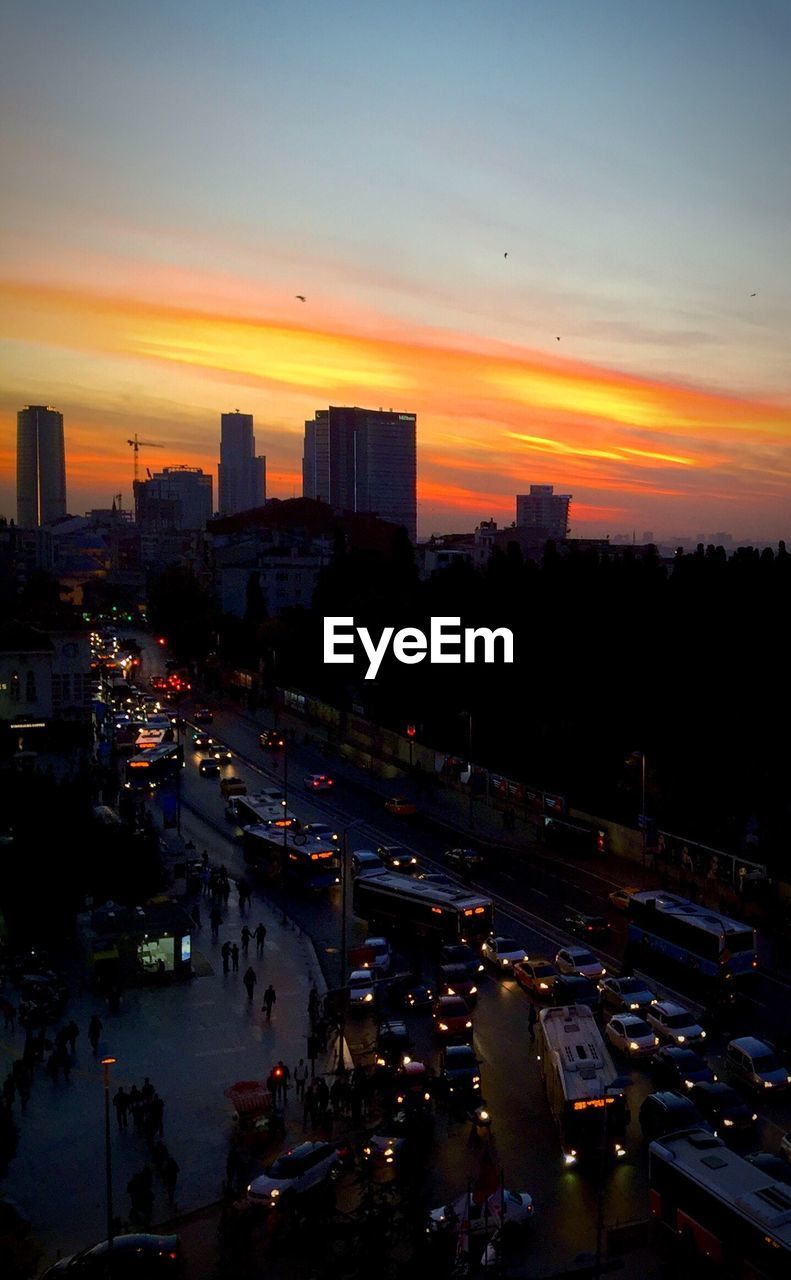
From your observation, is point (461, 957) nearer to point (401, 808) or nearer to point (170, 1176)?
point (170, 1176)

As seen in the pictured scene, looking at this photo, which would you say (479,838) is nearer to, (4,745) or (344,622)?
(4,745)

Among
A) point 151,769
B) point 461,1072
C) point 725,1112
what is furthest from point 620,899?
point 151,769

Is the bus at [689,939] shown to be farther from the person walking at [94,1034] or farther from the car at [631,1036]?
the person walking at [94,1034]

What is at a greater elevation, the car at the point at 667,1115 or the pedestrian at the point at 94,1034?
the car at the point at 667,1115

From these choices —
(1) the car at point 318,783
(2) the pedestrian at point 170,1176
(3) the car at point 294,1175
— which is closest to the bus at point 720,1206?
(3) the car at point 294,1175

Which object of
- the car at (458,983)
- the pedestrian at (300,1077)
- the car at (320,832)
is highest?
the car at (320,832)

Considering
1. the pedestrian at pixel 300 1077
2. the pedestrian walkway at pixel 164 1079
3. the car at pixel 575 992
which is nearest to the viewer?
the pedestrian walkway at pixel 164 1079
